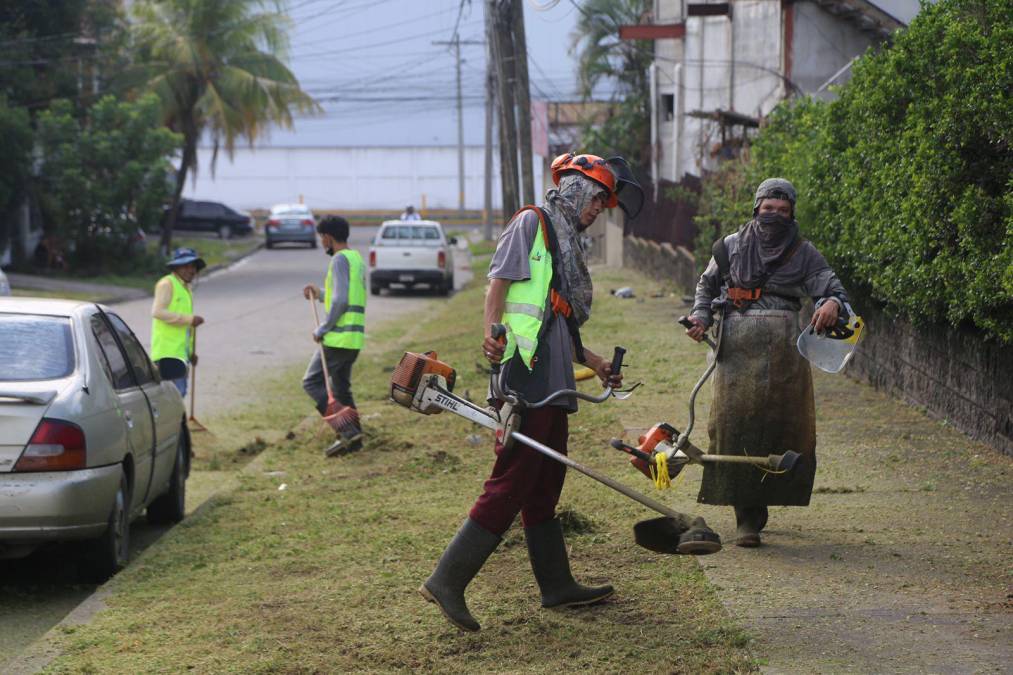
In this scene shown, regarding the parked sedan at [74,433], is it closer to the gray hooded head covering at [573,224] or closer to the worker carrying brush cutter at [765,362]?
the gray hooded head covering at [573,224]

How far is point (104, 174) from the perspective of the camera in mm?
33875

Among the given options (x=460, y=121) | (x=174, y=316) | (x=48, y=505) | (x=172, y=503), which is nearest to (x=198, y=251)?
(x=460, y=121)

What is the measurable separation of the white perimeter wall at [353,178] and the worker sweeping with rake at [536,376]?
223 feet

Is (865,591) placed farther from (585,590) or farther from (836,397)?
(836,397)

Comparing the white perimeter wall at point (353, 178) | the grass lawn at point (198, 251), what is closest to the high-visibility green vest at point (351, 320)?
the grass lawn at point (198, 251)

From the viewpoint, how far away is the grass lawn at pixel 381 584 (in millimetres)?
5141

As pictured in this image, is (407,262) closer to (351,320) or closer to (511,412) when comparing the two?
(351,320)

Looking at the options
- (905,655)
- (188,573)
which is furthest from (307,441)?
(905,655)

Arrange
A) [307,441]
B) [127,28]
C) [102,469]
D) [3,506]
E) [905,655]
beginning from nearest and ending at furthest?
[905,655], [3,506], [102,469], [307,441], [127,28]

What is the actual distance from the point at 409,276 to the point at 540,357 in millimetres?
24211

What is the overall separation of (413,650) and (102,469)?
2331 millimetres

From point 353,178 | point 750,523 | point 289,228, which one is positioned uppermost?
point 750,523

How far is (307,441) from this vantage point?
11188 millimetres

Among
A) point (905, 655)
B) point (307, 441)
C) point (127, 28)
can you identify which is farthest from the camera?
point (127, 28)
